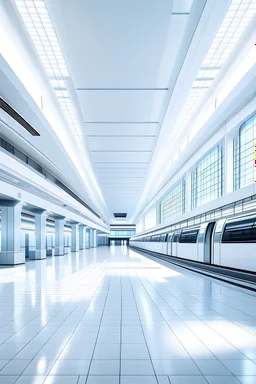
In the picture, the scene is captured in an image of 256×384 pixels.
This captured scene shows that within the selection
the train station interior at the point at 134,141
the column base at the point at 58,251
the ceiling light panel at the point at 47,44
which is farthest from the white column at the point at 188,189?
the ceiling light panel at the point at 47,44

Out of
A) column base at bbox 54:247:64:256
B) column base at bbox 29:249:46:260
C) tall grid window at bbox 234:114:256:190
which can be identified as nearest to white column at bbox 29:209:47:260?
column base at bbox 29:249:46:260

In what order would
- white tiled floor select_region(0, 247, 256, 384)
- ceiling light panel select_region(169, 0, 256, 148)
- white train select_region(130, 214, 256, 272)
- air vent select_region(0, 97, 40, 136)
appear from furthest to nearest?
white train select_region(130, 214, 256, 272) → air vent select_region(0, 97, 40, 136) → ceiling light panel select_region(169, 0, 256, 148) → white tiled floor select_region(0, 247, 256, 384)

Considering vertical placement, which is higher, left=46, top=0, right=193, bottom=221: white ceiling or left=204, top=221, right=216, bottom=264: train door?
left=46, top=0, right=193, bottom=221: white ceiling

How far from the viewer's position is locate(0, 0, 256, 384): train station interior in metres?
4.37

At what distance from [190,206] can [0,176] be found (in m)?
15.8

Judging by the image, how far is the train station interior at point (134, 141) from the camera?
14.3ft

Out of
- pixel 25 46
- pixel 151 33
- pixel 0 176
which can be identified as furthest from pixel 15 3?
pixel 0 176

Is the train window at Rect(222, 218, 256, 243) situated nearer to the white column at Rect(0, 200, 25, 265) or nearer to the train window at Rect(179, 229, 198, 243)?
the train window at Rect(179, 229, 198, 243)

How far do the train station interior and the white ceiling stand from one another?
1.4 inches

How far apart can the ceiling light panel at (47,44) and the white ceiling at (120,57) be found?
19 cm

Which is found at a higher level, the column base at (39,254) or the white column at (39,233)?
the white column at (39,233)

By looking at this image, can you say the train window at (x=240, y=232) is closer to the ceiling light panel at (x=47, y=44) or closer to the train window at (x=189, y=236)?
the train window at (x=189, y=236)

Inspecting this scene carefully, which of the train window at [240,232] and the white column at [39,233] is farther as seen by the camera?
the white column at [39,233]

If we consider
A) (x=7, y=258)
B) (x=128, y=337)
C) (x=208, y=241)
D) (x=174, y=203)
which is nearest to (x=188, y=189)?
(x=208, y=241)
